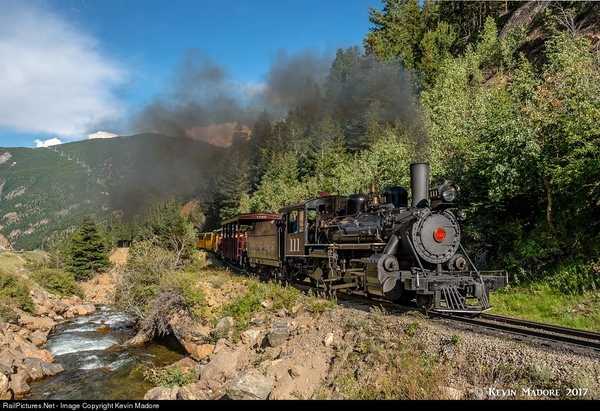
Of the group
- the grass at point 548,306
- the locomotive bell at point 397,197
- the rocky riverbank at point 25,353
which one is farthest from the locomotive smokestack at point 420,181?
the rocky riverbank at point 25,353

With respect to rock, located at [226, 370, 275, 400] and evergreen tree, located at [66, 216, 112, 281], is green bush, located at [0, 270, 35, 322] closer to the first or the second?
evergreen tree, located at [66, 216, 112, 281]

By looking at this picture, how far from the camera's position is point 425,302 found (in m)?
10.4

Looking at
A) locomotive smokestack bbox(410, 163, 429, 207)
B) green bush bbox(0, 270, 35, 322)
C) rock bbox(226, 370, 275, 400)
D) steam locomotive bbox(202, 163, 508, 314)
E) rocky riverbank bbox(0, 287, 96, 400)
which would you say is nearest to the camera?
rock bbox(226, 370, 275, 400)

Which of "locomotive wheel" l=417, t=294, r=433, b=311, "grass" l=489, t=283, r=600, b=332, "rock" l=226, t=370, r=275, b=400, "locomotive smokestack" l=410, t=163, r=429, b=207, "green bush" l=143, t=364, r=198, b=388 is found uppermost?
"locomotive smokestack" l=410, t=163, r=429, b=207

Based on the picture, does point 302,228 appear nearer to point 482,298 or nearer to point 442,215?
point 442,215

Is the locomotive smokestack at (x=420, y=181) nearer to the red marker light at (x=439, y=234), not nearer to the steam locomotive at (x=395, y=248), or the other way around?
the steam locomotive at (x=395, y=248)

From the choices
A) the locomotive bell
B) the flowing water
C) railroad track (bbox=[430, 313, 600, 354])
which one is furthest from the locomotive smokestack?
the flowing water

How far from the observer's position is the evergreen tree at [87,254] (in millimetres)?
42787

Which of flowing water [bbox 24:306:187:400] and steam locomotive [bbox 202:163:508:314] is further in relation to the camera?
flowing water [bbox 24:306:187:400]

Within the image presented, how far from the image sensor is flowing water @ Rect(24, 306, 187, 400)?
1288 centimetres

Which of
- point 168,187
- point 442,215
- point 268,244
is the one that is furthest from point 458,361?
point 168,187

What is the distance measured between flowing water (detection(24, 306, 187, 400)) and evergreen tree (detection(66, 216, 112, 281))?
2083 centimetres

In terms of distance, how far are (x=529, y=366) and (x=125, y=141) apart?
471ft

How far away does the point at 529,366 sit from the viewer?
630cm
